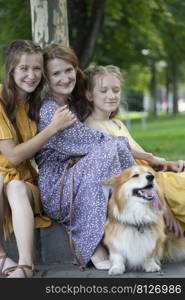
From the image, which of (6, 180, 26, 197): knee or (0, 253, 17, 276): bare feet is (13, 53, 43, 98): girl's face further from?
(0, 253, 17, 276): bare feet

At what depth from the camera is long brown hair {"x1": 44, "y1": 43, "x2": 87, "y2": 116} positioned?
4484 millimetres

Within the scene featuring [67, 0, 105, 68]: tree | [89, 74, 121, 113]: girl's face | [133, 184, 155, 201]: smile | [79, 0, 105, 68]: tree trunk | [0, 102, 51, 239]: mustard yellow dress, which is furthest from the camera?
[67, 0, 105, 68]: tree

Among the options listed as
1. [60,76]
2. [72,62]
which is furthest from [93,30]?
[60,76]

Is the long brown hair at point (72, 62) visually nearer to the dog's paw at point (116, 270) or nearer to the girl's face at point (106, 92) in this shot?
the girl's face at point (106, 92)

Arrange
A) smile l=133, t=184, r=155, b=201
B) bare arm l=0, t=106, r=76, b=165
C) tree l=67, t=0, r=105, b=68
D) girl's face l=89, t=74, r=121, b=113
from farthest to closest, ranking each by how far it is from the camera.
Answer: tree l=67, t=0, r=105, b=68, girl's face l=89, t=74, r=121, b=113, bare arm l=0, t=106, r=76, b=165, smile l=133, t=184, r=155, b=201

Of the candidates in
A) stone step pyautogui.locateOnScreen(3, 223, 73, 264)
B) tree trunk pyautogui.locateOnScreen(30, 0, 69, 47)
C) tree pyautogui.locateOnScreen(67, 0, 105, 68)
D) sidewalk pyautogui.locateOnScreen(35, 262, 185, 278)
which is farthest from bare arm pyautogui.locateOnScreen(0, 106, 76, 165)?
tree pyautogui.locateOnScreen(67, 0, 105, 68)

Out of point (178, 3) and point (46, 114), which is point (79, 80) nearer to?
point (46, 114)

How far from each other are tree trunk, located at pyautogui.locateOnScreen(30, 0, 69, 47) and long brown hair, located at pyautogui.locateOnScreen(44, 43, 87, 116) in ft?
3.46

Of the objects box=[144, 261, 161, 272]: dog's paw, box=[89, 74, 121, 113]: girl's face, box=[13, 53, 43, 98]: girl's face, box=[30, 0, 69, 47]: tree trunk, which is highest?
box=[30, 0, 69, 47]: tree trunk

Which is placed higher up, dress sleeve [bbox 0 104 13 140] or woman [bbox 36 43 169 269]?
dress sleeve [bbox 0 104 13 140]

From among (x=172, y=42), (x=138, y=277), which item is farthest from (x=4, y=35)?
(x=172, y=42)

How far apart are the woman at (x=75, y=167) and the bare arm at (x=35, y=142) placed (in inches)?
5.7

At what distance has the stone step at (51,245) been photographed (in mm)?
4504

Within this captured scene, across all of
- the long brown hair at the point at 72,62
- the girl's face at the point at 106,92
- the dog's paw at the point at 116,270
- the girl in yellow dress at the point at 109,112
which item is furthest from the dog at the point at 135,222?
the long brown hair at the point at 72,62
